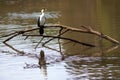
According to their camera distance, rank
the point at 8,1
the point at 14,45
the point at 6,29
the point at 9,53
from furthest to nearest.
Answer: the point at 8,1 → the point at 6,29 → the point at 14,45 → the point at 9,53

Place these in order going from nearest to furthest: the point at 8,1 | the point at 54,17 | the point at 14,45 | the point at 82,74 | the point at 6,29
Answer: the point at 82,74 < the point at 14,45 < the point at 6,29 < the point at 54,17 < the point at 8,1

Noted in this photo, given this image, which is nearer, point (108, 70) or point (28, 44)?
point (108, 70)

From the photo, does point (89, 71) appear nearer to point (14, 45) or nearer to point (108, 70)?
point (108, 70)

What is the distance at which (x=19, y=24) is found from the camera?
40.4 metres

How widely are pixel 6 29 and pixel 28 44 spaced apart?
8.91m

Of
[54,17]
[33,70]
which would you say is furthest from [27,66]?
[54,17]

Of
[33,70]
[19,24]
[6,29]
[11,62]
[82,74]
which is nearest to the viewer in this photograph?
[82,74]

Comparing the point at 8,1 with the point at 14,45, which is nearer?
the point at 14,45

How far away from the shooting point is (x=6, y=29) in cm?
3669

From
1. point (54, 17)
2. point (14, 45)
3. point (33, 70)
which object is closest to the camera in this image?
point (33, 70)

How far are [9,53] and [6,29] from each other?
11.3 m

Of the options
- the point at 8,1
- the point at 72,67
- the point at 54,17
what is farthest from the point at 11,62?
the point at 8,1

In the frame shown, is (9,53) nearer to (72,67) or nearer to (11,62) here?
(11,62)

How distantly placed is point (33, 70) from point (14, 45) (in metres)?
7.59
